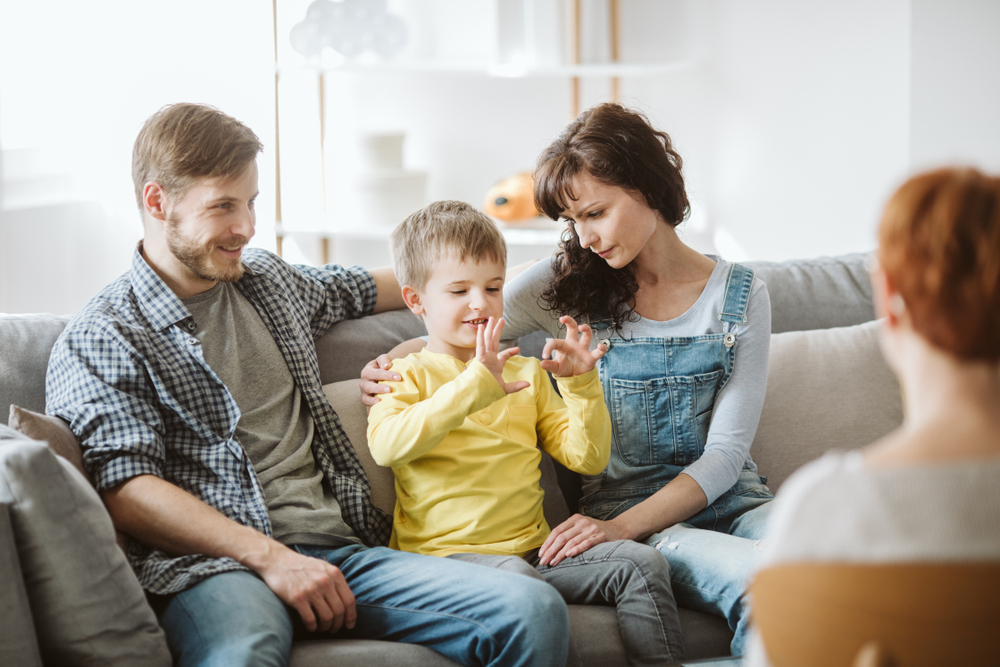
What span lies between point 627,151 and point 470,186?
210cm

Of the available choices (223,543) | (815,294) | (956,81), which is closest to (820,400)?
(815,294)

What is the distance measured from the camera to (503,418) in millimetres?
1530

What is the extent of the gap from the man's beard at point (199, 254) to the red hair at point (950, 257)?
3.61 ft

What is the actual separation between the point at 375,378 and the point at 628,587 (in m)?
0.56

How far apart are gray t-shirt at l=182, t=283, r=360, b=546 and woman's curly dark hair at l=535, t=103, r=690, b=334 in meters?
0.54

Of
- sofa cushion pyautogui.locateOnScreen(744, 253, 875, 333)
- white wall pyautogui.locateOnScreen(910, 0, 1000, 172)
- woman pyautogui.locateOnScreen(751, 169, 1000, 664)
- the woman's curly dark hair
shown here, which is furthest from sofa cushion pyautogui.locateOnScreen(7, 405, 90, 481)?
white wall pyautogui.locateOnScreen(910, 0, 1000, 172)

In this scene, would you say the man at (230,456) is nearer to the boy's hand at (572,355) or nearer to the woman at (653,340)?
the woman at (653,340)

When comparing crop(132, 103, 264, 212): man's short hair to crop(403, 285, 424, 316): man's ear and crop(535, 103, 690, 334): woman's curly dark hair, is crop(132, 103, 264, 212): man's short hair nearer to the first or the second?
crop(403, 285, 424, 316): man's ear

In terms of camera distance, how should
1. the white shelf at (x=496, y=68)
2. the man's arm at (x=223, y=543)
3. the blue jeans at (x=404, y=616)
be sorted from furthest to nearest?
the white shelf at (x=496, y=68) → the man's arm at (x=223, y=543) → the blue jeans at (x=404, y=616)

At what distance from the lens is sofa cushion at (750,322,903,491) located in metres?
1.85

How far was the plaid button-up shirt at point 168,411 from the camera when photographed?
134 centimetres

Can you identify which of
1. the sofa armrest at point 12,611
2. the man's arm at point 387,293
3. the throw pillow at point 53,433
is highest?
the man's arm at point 387,293

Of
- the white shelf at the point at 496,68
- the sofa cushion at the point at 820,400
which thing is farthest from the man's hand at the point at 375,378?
the white shelf at the point at 496,68

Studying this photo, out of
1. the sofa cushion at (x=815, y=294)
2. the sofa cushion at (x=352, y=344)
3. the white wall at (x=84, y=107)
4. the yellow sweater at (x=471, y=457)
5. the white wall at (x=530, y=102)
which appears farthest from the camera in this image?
the white wall at (x=530, y=102)
